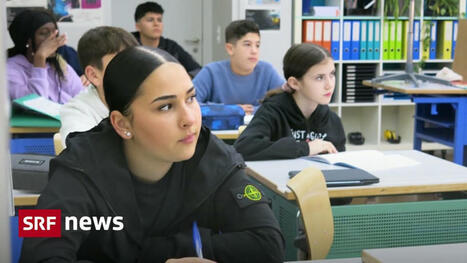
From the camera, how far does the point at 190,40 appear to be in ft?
19.9

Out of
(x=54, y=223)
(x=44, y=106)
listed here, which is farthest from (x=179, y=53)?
(x=54, y=223)

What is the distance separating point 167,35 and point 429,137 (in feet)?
8.87

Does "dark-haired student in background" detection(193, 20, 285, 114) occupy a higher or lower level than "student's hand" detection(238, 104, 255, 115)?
higher

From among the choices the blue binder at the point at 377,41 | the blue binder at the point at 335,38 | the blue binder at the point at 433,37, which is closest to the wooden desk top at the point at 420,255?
the blue binder at the point at 335,38

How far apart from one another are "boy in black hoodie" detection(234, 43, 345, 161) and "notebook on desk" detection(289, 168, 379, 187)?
18.7 inches

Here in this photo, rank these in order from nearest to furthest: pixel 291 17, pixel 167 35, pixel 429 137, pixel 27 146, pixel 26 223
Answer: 1. pixel 26 223
2. pixel 27 146
3. pixel 429 137
4. pixel 291 17
5. pixel 167 35

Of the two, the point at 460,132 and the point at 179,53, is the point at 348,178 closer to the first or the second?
the point at 460,132

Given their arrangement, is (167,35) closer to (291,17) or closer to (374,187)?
(291,17)

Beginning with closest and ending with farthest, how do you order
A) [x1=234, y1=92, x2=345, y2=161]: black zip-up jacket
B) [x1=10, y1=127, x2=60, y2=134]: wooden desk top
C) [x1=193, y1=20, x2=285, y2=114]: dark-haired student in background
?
[x1=234, y1=92, x2=345, y2=161]: black zip-up jacket < [x1=10, y1=127, x2=60, y2=134]: wooden desk top < [x1=193, y1=20, x2=285, y2=114]: dark-haired student in background

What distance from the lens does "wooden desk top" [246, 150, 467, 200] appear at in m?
1.99

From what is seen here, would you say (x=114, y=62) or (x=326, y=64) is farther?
(x=326, y=64)

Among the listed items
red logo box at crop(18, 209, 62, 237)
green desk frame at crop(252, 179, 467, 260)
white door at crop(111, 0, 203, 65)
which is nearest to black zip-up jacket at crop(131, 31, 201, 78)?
white door at crop(111, 0, 203, 65)

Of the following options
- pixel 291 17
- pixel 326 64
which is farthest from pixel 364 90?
pixel 326 64

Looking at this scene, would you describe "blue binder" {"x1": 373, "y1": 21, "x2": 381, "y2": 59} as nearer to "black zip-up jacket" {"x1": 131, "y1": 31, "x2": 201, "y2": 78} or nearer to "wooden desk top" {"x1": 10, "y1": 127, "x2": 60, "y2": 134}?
"black zip-up jacket" {"x1": 131, "y1": 31, "x2": 201, "y2": 78}
